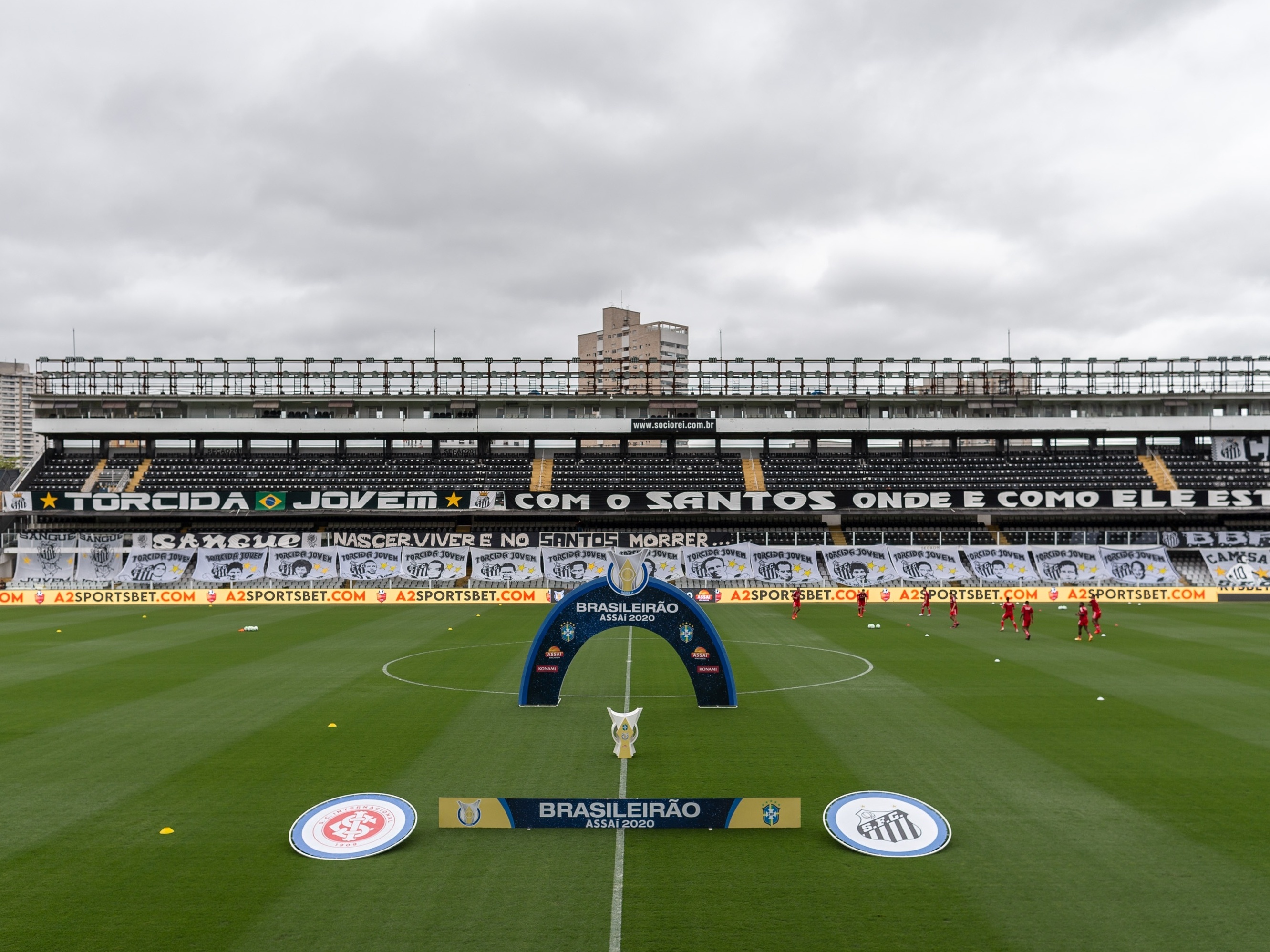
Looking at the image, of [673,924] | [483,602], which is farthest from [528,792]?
[483,602]

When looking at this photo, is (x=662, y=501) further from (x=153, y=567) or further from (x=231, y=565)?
(x=153, y=567)

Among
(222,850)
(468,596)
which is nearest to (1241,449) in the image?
(468,596)

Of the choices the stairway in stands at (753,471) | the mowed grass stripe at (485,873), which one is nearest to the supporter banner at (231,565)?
the stairway in stands at (753,471)

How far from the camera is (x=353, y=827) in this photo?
12445 millimetres

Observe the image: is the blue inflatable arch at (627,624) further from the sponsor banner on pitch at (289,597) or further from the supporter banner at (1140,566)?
the supporter banner at (1140,566)

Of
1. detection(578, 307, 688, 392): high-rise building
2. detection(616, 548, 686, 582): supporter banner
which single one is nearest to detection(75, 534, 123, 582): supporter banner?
detection(616, 548, 686, 582): supporter banner

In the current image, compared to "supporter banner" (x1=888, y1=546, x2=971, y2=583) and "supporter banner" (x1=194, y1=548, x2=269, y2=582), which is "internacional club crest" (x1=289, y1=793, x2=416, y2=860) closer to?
"supporter banner" (x1=194, y1=548, x2=269, y2=582)

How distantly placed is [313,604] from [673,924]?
43418 mm

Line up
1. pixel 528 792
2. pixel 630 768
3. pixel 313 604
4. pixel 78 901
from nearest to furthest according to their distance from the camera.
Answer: pixel 78 901 → pixel 528 792 → pixel 630 768 → pixel 313 604

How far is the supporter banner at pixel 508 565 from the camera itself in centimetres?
5497

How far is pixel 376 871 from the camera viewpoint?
11094 millimetres

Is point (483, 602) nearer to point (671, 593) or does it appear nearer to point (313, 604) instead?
point (313, 604)

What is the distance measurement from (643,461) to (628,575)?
50444mm

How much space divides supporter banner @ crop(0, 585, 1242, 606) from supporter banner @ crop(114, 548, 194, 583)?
11.2ft
